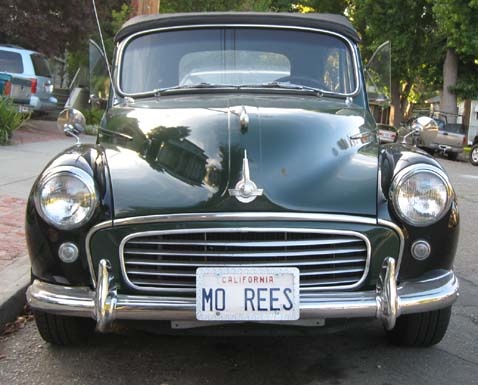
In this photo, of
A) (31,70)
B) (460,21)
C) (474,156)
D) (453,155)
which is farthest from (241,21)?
(460,21)

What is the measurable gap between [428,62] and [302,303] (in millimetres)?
25015

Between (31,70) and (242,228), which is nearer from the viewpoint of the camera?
(242,228)

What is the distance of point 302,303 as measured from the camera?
8.55 ft


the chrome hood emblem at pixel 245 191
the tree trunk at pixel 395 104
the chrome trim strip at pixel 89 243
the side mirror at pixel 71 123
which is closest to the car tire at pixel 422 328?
the chrome hood emblem at pixel 245 191

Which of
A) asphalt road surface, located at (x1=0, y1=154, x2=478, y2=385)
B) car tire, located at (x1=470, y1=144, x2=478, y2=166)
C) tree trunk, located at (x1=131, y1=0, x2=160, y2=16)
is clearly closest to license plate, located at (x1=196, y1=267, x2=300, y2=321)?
asphalt road surface, located at (x1=0, y1=154, x2=478, y2=385)

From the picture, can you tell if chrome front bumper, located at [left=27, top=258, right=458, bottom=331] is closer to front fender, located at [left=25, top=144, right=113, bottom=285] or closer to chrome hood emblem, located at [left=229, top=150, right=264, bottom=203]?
front fender, located at [left=25, top=144, right=113, bottom=285]

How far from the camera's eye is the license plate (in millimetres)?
2596

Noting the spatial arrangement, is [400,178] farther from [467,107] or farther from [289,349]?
[467,107]

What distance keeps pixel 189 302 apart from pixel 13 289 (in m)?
1.84

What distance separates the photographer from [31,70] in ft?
50.2

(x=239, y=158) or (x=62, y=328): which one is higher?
(x=239, y=158)

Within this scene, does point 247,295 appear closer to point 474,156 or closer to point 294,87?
point 294,87

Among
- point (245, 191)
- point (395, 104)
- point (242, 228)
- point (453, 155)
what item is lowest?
point (453, 155)

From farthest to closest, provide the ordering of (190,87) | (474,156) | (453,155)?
1. (453,155)
2. (474,156)
3. (190,87)
